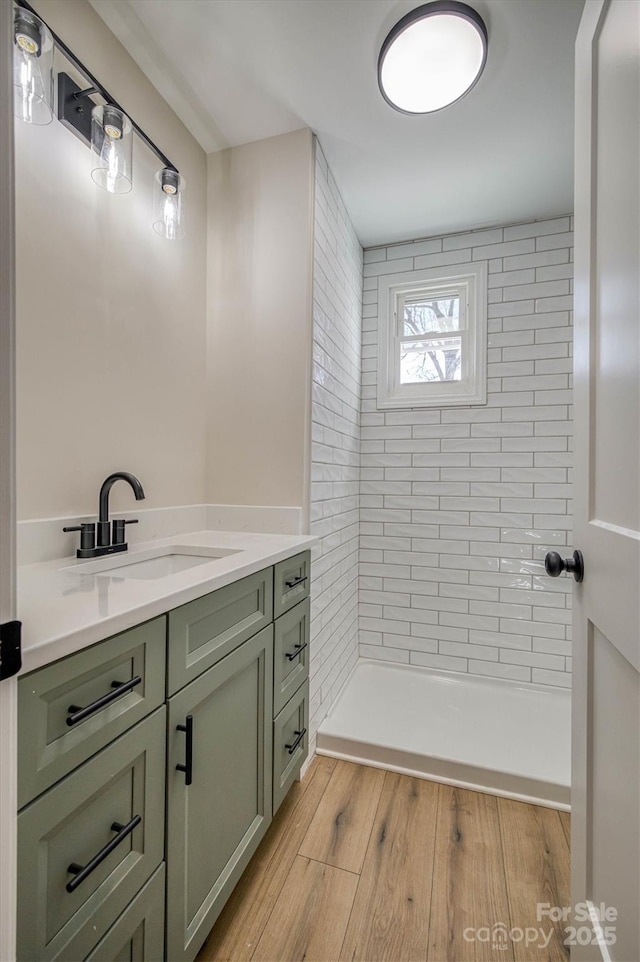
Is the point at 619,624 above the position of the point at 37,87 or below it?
below

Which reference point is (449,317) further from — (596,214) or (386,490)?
(596,214)

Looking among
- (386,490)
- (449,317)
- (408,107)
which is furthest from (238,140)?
(386,490)

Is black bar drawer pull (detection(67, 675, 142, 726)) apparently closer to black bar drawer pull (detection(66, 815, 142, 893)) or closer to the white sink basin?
black bar drawer pull (detection(66, 815, 142, 893))

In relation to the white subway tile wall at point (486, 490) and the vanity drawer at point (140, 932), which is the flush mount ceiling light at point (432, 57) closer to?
the white subway tile wall at point (486, 490)

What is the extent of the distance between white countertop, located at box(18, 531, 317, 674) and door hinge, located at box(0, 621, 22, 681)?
7 cm

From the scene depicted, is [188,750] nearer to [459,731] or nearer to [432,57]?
[459,731]

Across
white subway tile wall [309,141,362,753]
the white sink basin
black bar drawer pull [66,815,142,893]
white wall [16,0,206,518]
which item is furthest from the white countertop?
→ white subway tile wall [309,141,362,753]

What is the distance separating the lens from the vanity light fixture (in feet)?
3.04

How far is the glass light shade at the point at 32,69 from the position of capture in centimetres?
92

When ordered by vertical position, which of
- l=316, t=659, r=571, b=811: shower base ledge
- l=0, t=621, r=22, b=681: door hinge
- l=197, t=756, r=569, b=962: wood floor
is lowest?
l=197, t=756, r=569, b=962: wood floor

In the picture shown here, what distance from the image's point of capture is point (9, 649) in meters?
0.46

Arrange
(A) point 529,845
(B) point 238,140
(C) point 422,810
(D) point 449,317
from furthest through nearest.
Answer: (D) point 449,317, (B) point 238,140, (C) point 422,810, (A) point 529,845

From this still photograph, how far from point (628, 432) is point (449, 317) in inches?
79.8

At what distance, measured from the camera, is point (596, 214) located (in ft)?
2.76
